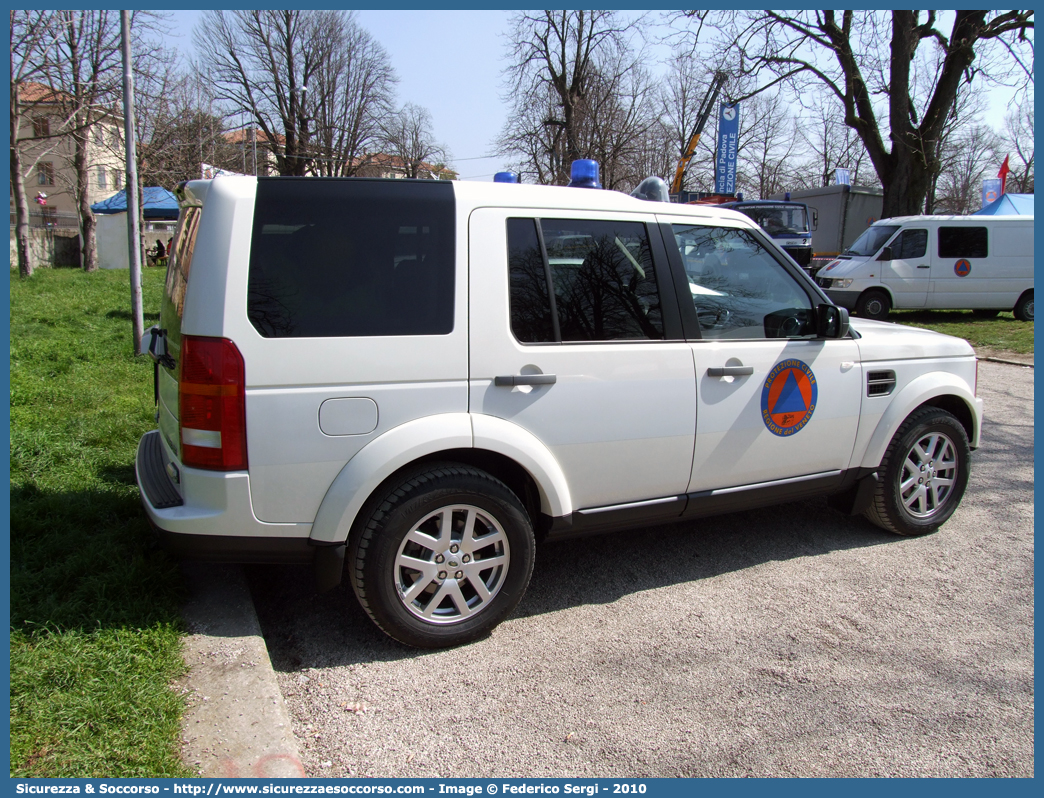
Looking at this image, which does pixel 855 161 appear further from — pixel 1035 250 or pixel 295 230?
pixel 295 230

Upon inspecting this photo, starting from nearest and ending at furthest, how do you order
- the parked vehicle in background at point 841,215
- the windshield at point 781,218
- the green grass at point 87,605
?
the green grass at point 87,605 → the windshield at point 781,218 → the parked vehicle in background at point 841,215

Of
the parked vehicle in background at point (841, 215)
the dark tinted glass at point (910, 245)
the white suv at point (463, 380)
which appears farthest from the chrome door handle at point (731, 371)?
the parked vehicle in background at point (841, 215)

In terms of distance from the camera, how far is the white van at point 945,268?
15.3 metres

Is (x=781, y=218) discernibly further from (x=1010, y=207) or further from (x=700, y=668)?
(x=700, y=668)

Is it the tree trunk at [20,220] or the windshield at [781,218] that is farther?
the windshield at [781,218]

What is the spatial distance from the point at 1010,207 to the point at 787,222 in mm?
5662

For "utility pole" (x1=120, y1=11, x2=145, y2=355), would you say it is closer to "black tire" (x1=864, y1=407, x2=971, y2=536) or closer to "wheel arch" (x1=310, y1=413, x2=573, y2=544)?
"wheel arch" (x1=310, y1=413, x2=573, y2=544)

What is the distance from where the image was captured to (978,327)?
47.9ft

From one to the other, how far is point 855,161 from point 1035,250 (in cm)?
4920

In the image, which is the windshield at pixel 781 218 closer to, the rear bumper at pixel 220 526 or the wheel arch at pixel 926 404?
the wheel arch at pixel 926 404

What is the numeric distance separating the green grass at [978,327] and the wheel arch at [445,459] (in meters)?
11.3

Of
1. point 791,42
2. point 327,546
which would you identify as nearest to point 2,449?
point 327,546

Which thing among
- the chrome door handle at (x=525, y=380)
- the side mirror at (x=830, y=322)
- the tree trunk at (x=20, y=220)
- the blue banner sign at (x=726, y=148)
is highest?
the blue banner sign at (x=726, y=148)

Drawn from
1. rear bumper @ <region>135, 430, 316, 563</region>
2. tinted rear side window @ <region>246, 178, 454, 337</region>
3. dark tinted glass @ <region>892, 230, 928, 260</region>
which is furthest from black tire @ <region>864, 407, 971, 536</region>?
dark tinted glass @ <region>892, 230, 928, 260</region>
